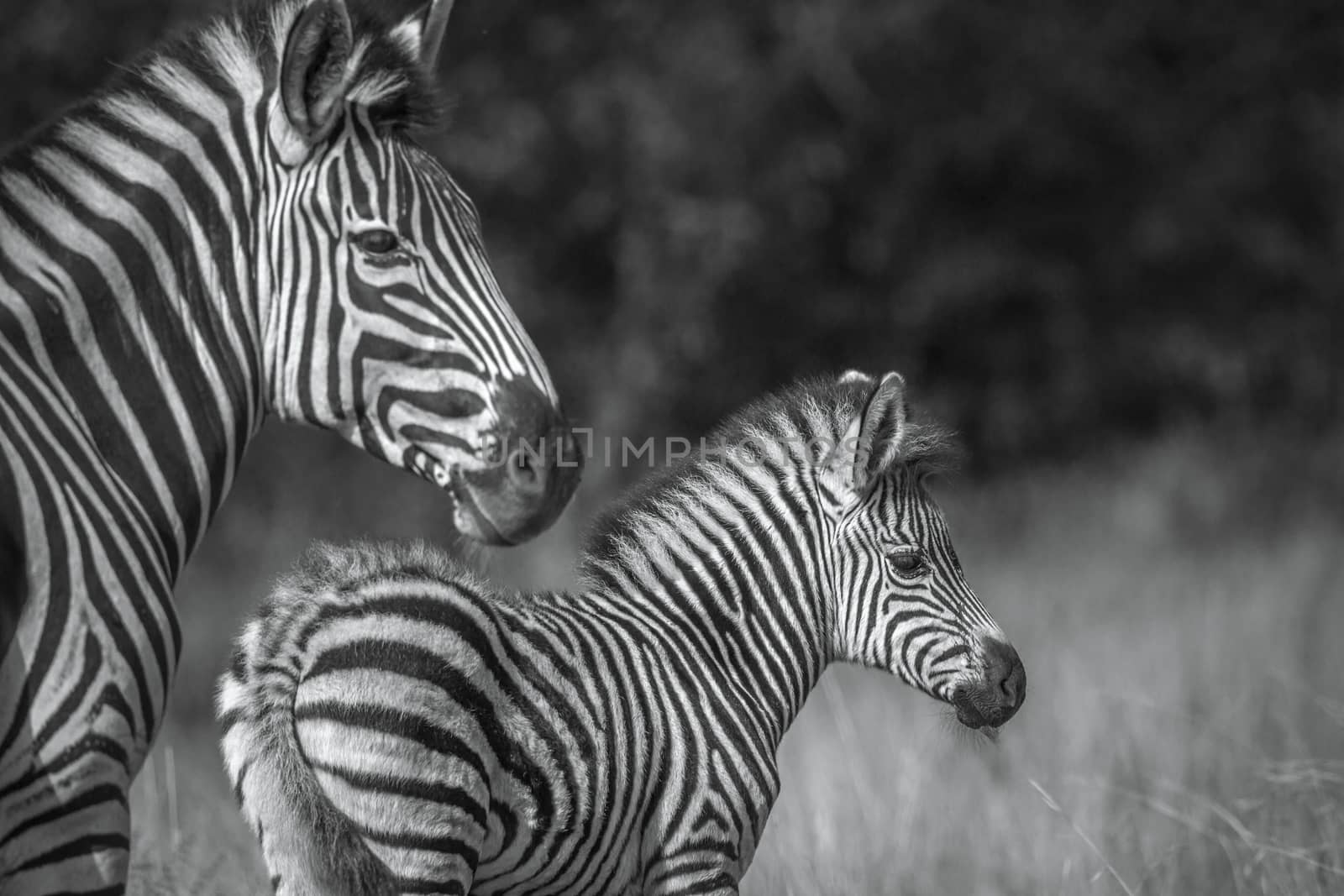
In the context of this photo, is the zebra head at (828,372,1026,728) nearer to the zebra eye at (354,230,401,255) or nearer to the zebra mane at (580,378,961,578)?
the zebra mane at (580,378,961,578)

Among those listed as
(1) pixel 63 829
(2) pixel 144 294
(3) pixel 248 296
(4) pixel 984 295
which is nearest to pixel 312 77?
(3) pixel 248 296

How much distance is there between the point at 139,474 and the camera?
132 inches

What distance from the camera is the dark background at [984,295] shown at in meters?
10.6

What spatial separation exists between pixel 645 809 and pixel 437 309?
1.69 metres

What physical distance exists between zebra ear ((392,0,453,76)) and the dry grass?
296 cm

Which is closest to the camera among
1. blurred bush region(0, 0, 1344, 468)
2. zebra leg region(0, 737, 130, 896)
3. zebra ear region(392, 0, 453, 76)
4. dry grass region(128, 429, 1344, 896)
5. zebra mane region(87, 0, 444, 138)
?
zebra leg region(0, 737, 130, 896)

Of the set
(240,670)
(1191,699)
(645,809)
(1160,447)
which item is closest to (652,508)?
(645,809)

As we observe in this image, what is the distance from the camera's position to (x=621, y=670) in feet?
13.9

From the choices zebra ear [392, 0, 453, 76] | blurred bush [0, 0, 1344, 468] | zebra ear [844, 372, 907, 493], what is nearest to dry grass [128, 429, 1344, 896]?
zebra ear [844, 372, 907, 493]

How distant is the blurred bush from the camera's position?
1650 cm

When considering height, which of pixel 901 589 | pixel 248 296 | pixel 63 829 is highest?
pixel 248 296

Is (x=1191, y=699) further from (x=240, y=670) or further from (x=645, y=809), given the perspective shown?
(x=240, y=670)

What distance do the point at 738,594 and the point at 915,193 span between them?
1523 centimetres

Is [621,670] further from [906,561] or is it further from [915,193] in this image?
[915,193]
